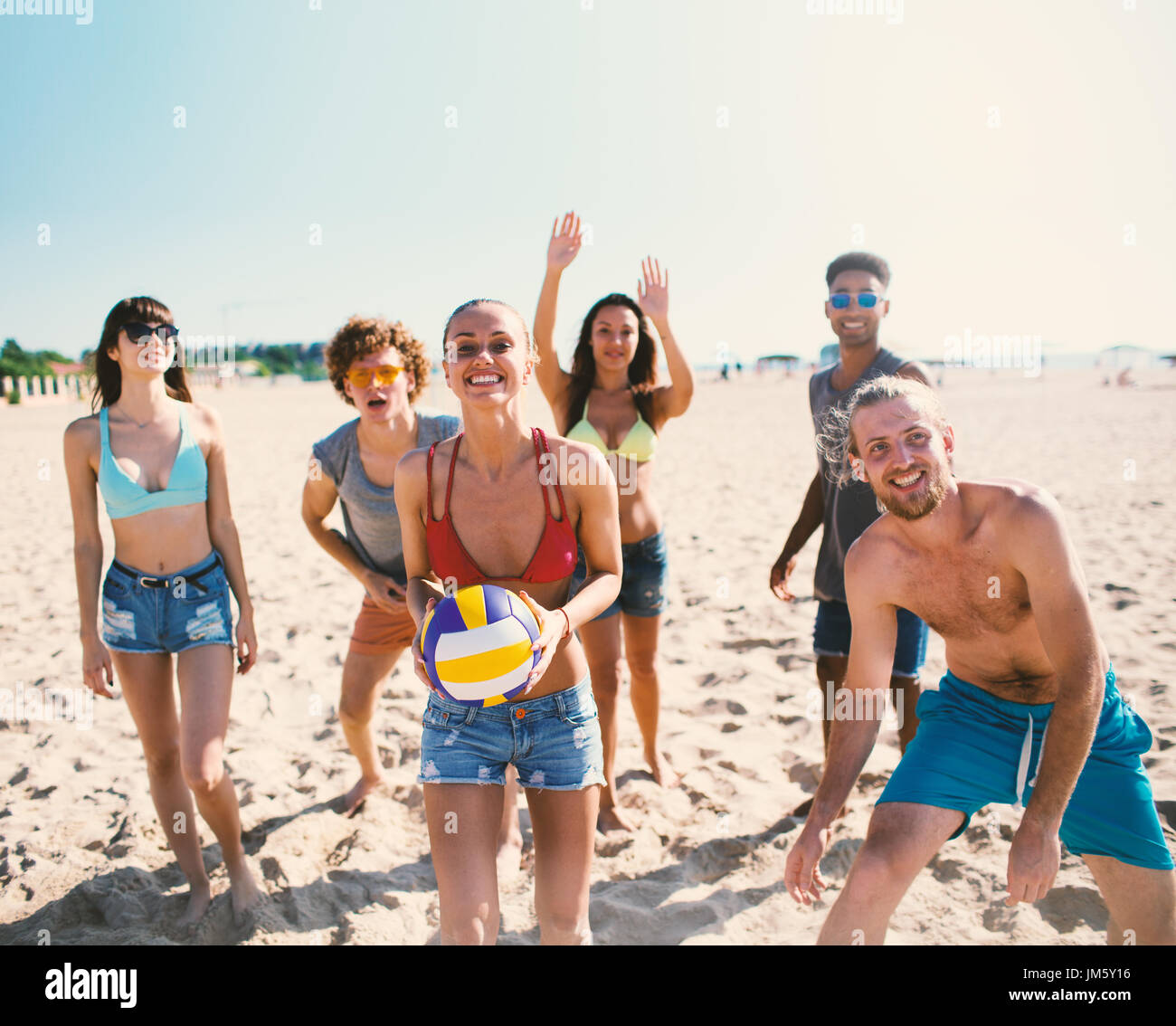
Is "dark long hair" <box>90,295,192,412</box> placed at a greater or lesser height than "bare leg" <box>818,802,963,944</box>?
greater

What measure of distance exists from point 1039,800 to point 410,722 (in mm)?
3225

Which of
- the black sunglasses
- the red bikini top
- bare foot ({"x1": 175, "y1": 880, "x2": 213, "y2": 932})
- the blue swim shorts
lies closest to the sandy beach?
bare foot ({"x1": 175, "y1": 880, "x2": 213, "y2": 932})

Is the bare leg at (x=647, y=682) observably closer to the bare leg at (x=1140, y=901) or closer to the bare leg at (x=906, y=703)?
the bare leg at (x=906, y=703)

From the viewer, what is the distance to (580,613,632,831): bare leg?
3.23m

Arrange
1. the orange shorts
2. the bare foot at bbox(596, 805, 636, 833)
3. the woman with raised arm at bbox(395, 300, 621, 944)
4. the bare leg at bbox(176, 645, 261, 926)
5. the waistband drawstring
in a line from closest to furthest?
1. the woman with raised arm at bbox(395, 300, 621, 944)
2. the waistband drawstring
3. the bare leg at bbox(176, 645, 261, 926)
4. the bare foot at bbox(596, 805, 636, 833)
5. the orange shorts

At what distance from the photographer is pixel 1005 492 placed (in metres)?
2.20

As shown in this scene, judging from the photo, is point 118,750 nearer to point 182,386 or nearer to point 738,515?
point 182,386

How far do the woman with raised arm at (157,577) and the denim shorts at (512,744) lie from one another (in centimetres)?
105

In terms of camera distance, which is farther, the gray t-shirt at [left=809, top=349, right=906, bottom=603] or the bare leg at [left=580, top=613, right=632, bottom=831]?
the bare leg at [left=580, top=613, right=632, bottom=831]

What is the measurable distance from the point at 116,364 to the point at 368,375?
36.1 inches

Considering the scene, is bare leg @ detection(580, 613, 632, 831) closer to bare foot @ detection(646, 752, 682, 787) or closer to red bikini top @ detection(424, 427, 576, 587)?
bare foot @ detection(646, 752, 682, 787)

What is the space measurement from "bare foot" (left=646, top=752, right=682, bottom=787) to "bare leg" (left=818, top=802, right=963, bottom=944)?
166 cm

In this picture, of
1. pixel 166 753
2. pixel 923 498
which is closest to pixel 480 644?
pixel 923 498
